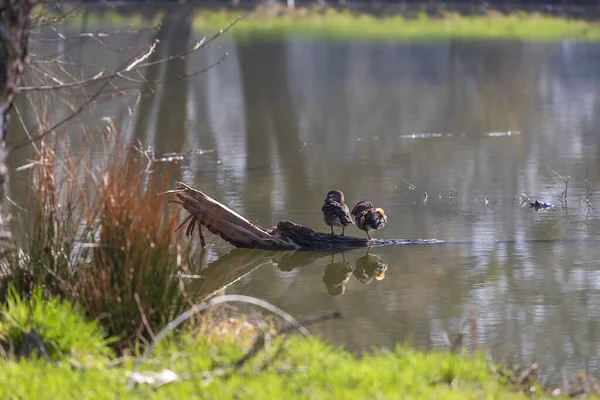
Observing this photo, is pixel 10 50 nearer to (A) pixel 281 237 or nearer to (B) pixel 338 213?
(A) pixel 281 237

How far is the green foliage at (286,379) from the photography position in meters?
5.61

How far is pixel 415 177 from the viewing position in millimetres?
15000

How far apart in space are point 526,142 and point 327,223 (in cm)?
798

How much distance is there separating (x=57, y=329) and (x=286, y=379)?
142 cm

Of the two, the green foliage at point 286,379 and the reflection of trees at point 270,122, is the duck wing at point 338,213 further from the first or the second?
the green foliage at point 286,379

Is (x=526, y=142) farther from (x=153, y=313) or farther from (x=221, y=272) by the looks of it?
(x=153, y=313)

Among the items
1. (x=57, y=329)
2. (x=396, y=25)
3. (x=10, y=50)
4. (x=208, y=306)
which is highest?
(x=396, y=25)

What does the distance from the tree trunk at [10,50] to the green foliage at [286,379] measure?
4.42ft

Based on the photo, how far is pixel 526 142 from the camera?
1839cm

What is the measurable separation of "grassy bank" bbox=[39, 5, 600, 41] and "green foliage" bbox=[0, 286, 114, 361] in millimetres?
34688

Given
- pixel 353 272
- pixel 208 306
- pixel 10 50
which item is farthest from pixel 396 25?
pixel 208 306

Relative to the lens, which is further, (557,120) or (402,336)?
(557,120)

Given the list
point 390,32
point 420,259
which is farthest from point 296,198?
point 390,32

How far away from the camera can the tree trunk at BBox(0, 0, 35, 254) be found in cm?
649
